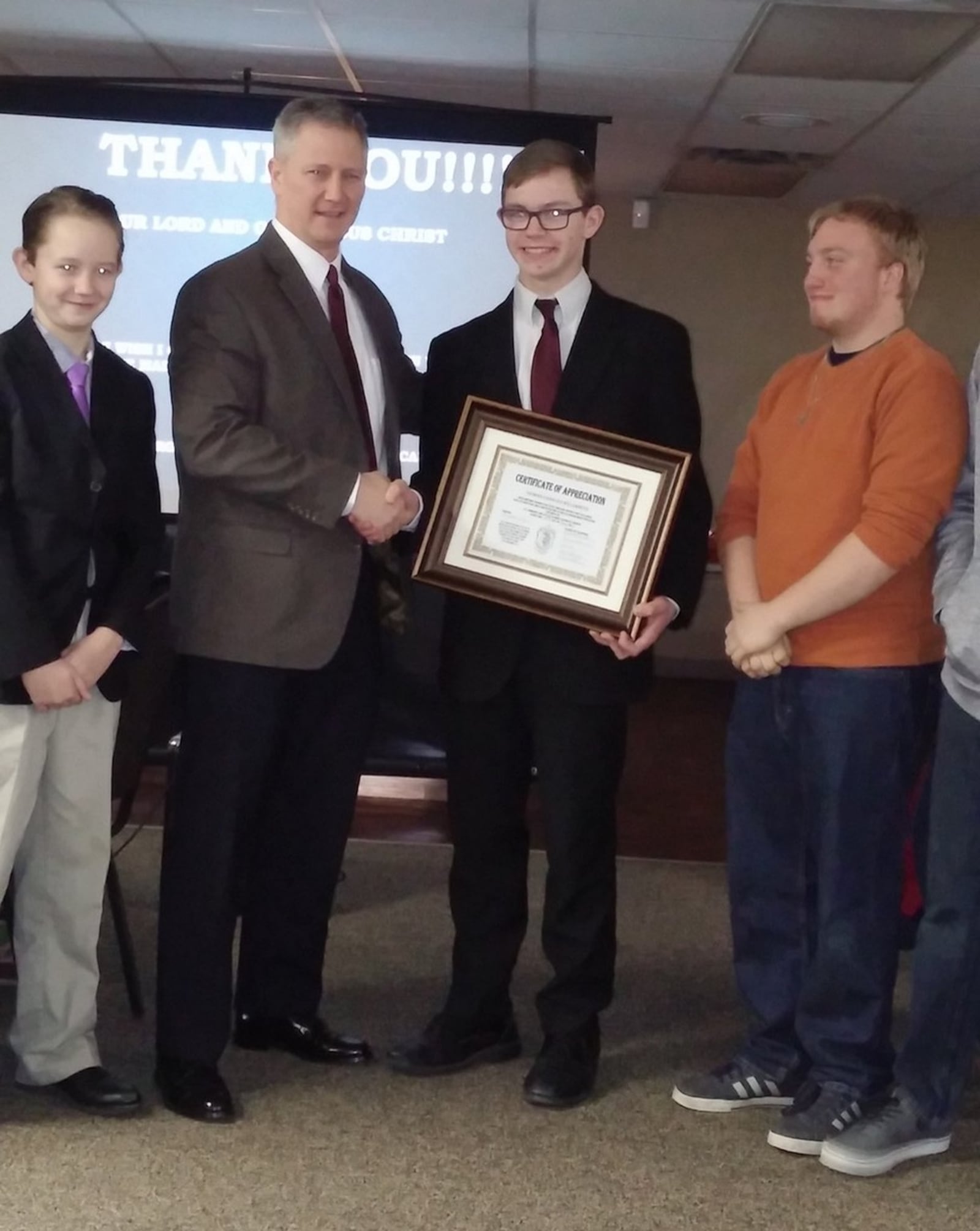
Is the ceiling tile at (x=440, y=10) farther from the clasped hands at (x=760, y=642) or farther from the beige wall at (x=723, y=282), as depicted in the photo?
the beige wall at (x=723, y=282)

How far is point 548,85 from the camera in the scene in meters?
5.78

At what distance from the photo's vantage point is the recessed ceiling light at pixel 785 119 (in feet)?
19.7

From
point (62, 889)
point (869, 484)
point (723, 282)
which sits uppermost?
point (723, 282)

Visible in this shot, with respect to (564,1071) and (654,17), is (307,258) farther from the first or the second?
(654,17)

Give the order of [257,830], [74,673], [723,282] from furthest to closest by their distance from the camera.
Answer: [723,282], [257,830], [74,673]

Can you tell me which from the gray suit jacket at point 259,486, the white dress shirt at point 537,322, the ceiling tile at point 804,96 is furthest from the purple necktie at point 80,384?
the ceiling tile at point 804,96

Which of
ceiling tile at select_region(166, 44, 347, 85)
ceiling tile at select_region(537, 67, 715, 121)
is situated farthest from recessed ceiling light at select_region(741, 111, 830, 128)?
ceiling tile at select_region(166, 44, 347, 85)

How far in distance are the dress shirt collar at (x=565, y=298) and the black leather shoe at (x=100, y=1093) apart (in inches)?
57.9

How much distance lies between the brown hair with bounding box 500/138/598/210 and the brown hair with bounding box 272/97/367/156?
27 centimetres

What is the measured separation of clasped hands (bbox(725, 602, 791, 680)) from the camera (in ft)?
7.72

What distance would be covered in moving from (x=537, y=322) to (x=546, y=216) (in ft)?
0.62

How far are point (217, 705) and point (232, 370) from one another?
0.55 meters

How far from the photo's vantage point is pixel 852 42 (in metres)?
4.98

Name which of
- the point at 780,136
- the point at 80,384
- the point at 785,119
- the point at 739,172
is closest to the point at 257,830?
the point at 80,384
